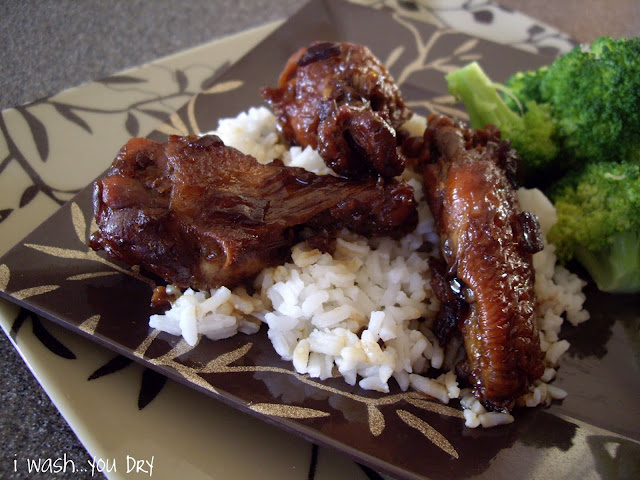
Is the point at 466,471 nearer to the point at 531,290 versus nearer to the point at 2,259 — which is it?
the point at 531,290

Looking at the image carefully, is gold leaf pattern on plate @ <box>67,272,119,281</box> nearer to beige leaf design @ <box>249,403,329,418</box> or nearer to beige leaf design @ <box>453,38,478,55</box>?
beige leaf design @ <box>249,403,329,418</box>

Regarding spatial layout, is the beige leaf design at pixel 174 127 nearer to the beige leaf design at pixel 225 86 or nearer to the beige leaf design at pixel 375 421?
the beige leaf design at pixel 225 86

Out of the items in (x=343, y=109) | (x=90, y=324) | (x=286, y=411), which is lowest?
(x=286, y=411)

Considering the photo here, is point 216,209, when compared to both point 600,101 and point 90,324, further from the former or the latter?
point 600,101

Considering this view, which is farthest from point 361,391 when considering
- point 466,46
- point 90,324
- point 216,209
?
point 466,46

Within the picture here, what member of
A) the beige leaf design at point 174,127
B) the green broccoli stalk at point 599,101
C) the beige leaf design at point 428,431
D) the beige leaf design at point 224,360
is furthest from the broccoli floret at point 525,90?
the beige leaf design at point 224,360
